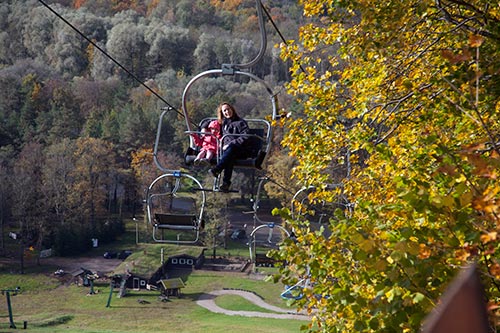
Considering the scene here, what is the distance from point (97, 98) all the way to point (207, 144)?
60937mm

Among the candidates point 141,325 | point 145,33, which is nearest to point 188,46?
point 145,33

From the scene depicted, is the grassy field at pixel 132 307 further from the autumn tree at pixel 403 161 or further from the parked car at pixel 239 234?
the autumn tree at pixel 403 161

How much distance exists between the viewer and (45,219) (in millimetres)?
44531

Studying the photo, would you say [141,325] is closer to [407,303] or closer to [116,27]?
[407,303]

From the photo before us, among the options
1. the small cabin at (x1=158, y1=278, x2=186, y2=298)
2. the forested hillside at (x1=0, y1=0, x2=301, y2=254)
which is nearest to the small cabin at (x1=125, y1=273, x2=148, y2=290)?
the small cabin at (x1=158, y1=278, x2=186, y2=298)

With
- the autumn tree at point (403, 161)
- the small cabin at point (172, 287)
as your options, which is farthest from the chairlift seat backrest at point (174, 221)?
the small cabin at point (172, 287)

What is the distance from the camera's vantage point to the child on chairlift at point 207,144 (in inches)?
358

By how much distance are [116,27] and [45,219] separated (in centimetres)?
4679

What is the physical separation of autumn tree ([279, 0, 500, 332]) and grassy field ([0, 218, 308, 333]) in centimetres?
2025

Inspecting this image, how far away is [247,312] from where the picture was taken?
3269 cm

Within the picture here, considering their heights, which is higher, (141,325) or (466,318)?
(466,318)

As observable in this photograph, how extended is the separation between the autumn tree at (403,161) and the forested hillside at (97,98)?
8814mm

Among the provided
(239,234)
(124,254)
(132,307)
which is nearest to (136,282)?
(132,307)

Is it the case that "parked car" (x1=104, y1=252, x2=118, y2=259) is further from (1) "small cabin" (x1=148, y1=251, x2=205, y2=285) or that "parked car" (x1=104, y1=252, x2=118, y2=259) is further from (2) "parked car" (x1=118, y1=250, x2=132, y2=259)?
(1) "small cabin" (x1=148, y1=251, x2=205, y2=285)
